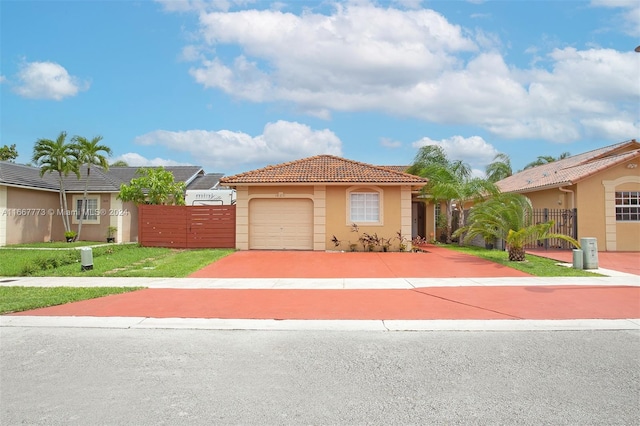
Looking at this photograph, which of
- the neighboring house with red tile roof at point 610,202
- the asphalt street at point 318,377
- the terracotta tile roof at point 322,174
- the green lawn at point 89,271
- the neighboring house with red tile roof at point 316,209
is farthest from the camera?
the neighboring house with red tile roof at point 316,209

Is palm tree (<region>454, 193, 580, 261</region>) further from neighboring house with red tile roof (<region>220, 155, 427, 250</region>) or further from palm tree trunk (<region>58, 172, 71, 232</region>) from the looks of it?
palm tree trunk (<region>58, 172, 71, 232</region>)

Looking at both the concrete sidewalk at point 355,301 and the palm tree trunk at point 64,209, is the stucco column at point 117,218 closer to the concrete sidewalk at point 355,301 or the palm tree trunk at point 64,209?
the palm tree trunk at point 64,209

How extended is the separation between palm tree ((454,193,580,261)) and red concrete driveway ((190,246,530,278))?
42.6 inches

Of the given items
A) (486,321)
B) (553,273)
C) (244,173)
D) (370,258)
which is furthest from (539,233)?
(244,173)

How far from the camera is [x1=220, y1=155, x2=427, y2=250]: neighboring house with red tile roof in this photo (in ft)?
64.1

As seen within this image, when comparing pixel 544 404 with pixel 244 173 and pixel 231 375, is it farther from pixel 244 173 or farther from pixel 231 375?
pixel 244 173

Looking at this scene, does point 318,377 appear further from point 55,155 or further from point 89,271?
point 55,155

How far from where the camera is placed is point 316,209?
64.1 ft

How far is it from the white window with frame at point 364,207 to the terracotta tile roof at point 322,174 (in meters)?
Result: 0.85

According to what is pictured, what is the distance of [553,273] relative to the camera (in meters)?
13.0

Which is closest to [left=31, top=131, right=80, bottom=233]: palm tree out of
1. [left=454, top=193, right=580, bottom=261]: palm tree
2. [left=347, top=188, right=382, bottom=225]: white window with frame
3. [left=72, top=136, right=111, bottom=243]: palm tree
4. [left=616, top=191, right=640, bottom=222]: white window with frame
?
[left=72, top=136, right=111, bottom=243]: palm tree

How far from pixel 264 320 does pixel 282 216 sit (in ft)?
39.9

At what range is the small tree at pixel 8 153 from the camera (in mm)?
46469

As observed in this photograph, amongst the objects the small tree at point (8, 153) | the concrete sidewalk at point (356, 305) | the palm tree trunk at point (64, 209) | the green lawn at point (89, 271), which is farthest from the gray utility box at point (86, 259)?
the small tree at point (8, 153)
